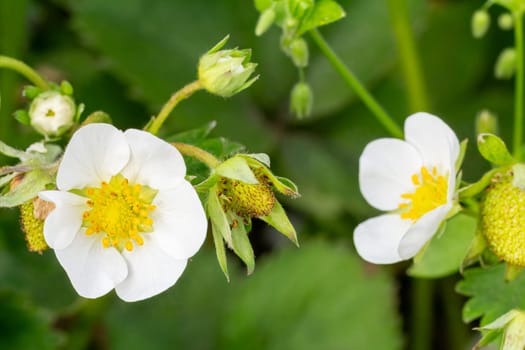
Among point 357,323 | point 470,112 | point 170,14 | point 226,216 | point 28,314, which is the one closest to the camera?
point 226,216

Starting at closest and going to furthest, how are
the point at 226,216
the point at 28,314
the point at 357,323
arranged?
the point at 226,216 < the point at 28,314 < the point at 357,323

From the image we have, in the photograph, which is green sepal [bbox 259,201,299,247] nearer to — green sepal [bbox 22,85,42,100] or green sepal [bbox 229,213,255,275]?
green sepal [bbox 229,213,255,275]

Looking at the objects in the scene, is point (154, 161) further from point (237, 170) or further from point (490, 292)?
point (490, 292)

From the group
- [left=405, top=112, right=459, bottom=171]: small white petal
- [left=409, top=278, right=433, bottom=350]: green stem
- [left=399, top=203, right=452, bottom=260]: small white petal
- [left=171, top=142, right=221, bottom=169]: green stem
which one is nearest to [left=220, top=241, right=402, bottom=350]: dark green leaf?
[left=409, top=278, right=433, bottom=350]: green stem

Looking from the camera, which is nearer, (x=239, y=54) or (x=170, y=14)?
(x=239, y=54)

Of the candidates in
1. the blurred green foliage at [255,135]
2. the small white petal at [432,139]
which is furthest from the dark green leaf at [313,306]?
the small white petal at [432,139]

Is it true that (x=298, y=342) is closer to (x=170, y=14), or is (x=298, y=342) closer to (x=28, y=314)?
(x=28, y=314)

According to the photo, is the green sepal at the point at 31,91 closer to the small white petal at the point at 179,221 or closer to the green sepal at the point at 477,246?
the small white petal at the point at 179,221

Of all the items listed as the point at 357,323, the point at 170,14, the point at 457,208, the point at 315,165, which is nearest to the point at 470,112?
the point at 315,165
